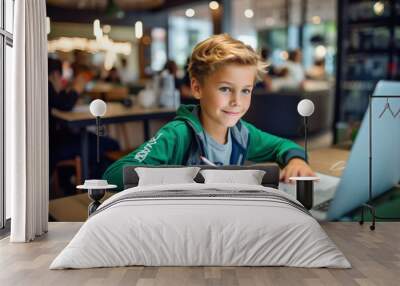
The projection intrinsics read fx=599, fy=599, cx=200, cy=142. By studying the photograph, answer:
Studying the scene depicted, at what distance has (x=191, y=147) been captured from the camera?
236 inches

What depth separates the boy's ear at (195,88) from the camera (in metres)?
6.01

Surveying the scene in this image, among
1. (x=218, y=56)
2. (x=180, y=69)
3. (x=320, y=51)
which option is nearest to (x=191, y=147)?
(x=180, y=69)

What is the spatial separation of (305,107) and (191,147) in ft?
3.93

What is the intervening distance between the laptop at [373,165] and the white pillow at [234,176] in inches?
23.6

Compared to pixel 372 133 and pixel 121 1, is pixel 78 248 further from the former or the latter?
pixel 372 133

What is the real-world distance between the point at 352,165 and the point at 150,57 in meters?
2.32

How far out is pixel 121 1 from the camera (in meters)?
6.02

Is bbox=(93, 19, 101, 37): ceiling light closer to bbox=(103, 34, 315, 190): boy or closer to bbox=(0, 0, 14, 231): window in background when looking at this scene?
bbox=(0, 0, 14, 231): window in background

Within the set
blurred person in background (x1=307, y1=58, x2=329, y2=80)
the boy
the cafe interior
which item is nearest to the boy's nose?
the boy

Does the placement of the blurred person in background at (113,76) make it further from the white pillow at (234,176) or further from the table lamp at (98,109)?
the white pillow at (234,176)

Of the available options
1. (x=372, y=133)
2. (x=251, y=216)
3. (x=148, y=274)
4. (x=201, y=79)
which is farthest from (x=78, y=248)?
(x=372, y=133)

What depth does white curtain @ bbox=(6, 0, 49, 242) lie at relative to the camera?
505cm

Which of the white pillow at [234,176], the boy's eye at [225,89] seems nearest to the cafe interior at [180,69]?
the boy's eye at [225,89]

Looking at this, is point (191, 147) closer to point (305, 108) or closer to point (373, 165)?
point (305, 108)
